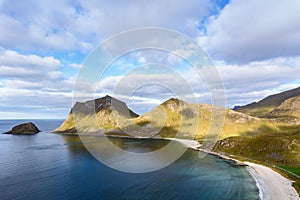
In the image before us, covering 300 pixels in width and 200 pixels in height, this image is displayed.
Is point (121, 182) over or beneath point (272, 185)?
over

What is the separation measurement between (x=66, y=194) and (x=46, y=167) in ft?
161

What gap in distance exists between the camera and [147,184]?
83688 mm

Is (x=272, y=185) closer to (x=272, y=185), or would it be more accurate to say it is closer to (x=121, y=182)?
(x=272, y=185)

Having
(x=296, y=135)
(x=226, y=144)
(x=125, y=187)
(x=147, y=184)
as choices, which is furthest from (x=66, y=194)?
(x=296, y=135)

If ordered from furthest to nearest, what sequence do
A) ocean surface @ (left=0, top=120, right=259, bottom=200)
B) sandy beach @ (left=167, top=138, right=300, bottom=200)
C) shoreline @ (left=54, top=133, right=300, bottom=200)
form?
ocean surface @ (left=0, top=120, right=259, bottom=200), shoreline @ (left=54, top=133, right=300, bottom=200), sandy beach @ (left=167, top=138, right=300, bottom=200)

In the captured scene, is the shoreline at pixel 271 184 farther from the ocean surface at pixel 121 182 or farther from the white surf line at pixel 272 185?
the ocean surface at pixel 121 182

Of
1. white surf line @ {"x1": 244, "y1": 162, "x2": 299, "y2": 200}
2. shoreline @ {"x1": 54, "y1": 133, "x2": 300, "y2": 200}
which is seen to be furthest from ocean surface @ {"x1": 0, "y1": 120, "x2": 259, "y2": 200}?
white surf line @ {"x1": 244, "y1": 162, "x2": 299, "y2": 200}

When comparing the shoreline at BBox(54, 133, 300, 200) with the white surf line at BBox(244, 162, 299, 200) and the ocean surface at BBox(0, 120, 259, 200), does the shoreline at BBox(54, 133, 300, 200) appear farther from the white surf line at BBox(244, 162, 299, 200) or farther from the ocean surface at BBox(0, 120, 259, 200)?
the ocean surface at BBox(0, 120, 259, 200)

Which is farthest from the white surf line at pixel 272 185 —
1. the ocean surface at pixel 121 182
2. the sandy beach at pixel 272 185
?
the ocean surface at pixel 121 182

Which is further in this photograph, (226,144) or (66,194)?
(226,144)

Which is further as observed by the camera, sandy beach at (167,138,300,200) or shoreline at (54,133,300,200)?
shoreline at (54,133,300,200)

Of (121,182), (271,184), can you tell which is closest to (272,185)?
(271,184)

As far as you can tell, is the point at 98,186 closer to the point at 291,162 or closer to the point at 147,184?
the point at 147,184

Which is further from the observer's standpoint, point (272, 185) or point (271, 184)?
point (271, 184)
